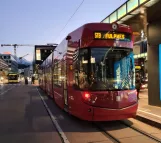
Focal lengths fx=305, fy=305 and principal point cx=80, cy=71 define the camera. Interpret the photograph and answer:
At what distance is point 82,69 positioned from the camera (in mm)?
9781

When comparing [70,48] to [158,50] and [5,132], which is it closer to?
[5,132]

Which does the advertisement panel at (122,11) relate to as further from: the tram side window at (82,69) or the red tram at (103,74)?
the tram side window at (82,69)

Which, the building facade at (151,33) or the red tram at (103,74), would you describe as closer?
the red tram at (103,74)

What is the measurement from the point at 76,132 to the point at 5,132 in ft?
7.17

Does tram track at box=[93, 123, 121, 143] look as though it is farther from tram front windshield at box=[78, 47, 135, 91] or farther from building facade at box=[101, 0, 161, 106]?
building facade at box=[101, 0, 161, 106]

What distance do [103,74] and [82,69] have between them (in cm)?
70

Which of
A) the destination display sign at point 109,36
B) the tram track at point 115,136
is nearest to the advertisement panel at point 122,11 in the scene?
the destination display sign at point 109,36

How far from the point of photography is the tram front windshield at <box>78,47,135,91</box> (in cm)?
957

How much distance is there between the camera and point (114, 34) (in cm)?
997

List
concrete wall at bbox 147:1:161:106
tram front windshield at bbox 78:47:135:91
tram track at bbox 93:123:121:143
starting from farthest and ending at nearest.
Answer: concrete wall at bbox 147:1:161:106
tram front windshield at bbox 78:47:135:91
tram track at bbox 93:123:121:143

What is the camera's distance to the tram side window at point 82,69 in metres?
9.65

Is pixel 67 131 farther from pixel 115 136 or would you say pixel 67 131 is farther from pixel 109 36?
pixel 109 36

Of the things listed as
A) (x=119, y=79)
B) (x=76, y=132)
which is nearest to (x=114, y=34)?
(x=119, y=79)

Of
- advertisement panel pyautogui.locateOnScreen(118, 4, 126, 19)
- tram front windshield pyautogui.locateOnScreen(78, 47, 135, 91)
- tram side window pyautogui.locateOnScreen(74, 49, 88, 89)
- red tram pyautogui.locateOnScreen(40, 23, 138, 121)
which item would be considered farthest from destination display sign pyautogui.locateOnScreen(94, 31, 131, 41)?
advertisement panel pyautogui.locateOnScreen(118, 4, 126, 19)
